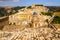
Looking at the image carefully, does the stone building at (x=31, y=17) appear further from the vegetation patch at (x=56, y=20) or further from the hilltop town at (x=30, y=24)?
the vegetation patch at (x=56, y=20)

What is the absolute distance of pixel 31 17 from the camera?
486 cm

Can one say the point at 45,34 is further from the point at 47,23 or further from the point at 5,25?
the point at 5,25

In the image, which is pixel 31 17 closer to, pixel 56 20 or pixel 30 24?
pixel 30 24

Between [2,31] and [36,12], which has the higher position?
[36,12]

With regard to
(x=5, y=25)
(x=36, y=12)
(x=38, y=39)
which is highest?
(x=36, y=12)


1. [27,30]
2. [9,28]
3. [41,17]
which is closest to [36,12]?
[41,17]

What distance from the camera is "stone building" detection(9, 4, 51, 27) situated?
189 inches

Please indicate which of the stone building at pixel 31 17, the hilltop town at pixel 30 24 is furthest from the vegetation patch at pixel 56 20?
the stone building at pixel 31 17

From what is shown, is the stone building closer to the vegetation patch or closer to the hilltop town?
the hilltop town

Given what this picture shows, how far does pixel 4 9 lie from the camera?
5066 millimetres

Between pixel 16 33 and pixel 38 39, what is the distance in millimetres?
644

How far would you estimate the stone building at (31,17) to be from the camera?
4812 mm

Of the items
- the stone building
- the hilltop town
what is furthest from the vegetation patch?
the stone building

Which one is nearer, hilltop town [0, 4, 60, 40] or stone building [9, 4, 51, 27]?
hilltop town [0, 4, 60, 40]
